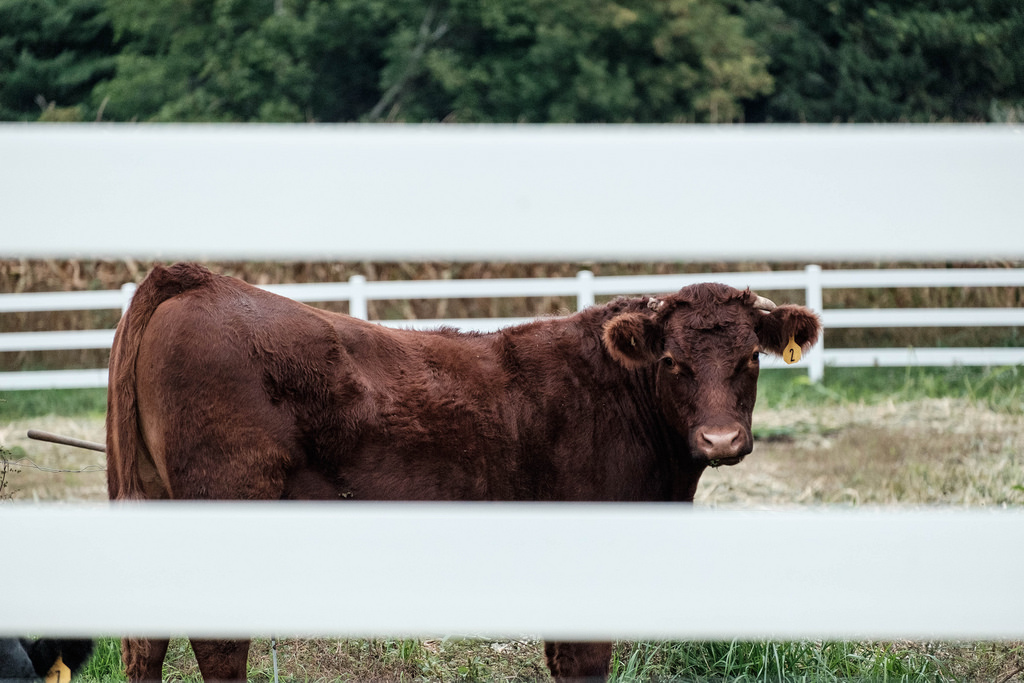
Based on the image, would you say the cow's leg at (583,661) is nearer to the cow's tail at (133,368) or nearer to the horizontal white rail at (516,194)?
the cow's tail at (133,368)

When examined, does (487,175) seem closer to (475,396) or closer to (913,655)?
(475,396)

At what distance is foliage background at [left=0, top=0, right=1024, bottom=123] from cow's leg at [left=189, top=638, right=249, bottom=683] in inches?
742

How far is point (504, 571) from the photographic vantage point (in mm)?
676

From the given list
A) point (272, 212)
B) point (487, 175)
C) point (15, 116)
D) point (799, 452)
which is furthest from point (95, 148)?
point (15, 116)

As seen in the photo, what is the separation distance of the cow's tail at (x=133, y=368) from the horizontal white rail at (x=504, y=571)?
261cm

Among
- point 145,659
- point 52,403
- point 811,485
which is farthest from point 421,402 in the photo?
point 52,403

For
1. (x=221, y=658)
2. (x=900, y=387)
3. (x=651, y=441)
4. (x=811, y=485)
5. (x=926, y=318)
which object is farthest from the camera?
(x=926, y=318)

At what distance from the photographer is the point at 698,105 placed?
23.1 metres

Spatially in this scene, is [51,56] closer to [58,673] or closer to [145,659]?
[58,673]

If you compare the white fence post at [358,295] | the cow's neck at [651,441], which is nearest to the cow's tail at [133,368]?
the cow's neck at [651,441]

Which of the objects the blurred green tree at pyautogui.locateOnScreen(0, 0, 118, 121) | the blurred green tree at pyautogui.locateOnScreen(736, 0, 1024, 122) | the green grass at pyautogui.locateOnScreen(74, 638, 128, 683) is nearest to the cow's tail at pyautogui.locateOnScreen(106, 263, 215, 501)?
the green grass at pyautogui.locateOnScreen(74, 638, 128, 683)

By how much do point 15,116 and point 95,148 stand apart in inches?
776

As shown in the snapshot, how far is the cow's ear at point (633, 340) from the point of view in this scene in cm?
385

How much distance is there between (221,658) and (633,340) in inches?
76.8
